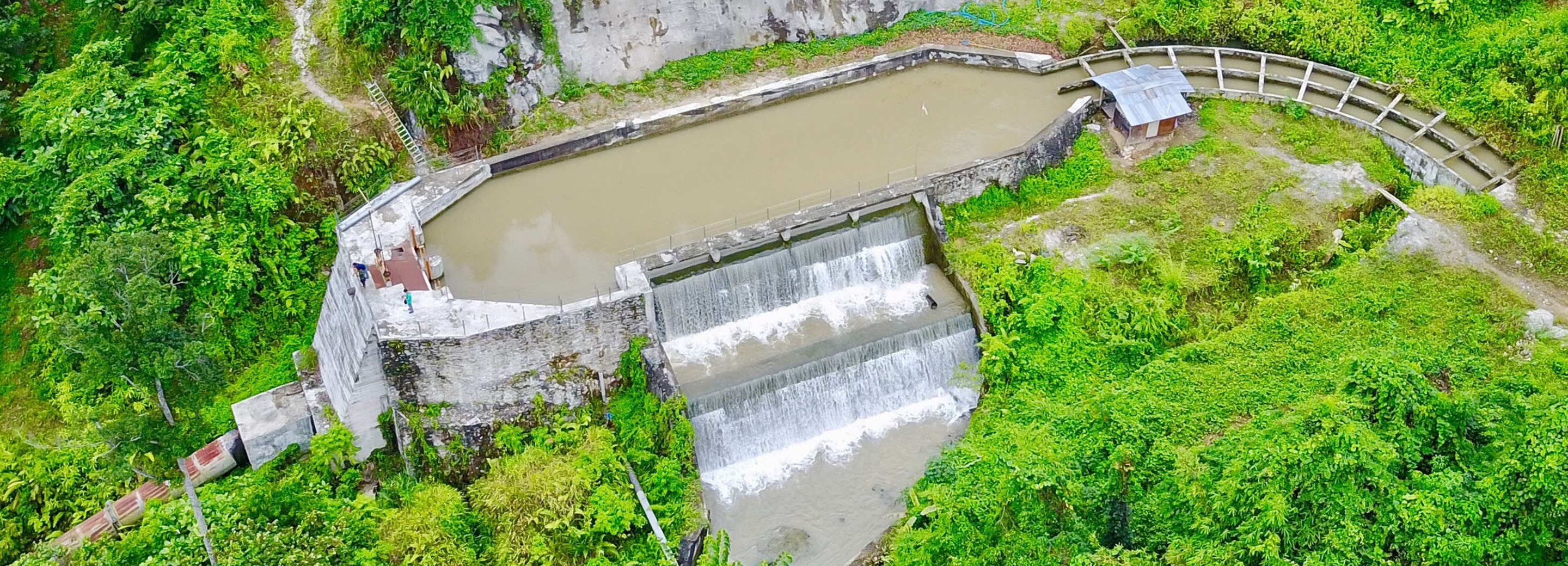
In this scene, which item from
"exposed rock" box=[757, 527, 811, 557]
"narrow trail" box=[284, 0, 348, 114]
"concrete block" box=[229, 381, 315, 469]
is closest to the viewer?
"exposed rock" box=[757, 527, 811, 557]

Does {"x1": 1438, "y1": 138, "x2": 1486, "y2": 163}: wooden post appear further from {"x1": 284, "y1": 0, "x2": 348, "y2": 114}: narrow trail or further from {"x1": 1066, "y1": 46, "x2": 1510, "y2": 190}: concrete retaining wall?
{"x1": 284, "y1": 0, "x2": 348, "y2": 114}: narrow trail

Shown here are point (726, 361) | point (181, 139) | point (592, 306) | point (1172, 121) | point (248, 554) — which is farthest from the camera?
point (1172, 121)

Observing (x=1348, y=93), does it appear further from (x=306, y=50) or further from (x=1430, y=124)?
(x=306, y=50)

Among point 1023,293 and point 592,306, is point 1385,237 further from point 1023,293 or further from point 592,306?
point 592,306

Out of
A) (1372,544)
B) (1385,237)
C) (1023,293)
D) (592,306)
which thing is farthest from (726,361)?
(1385,237)

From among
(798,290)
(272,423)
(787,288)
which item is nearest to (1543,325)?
(798,290)

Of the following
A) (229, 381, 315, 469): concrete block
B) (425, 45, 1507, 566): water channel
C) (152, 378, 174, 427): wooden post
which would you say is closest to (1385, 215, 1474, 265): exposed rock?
(425, 45, 1507, 566): water channel
